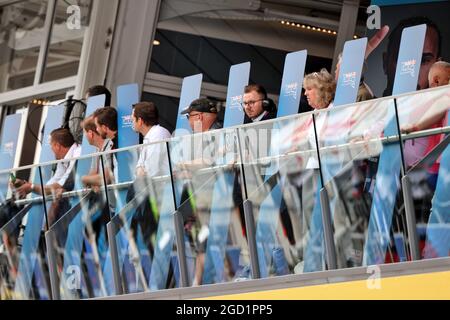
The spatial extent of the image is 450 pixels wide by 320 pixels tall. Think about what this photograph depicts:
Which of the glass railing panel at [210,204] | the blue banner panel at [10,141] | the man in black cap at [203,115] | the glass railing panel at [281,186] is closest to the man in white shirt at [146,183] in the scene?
the glass railing panel at [210,204]

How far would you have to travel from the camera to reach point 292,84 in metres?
11.5

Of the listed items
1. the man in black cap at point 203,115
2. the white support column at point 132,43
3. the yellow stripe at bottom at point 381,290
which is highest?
the white support column at point 132,43

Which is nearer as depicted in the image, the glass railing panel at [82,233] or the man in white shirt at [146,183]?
the man in white shirt at [146,183]

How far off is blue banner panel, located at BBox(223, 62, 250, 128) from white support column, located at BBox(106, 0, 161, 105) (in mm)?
5093

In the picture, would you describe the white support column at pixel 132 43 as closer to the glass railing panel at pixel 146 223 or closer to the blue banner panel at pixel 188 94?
the blue banner panel at pixel 188 94

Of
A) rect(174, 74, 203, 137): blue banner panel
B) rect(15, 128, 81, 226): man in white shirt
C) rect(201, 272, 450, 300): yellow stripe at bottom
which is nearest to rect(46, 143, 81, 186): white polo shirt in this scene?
rect(15, 128, 81, 226): man in white shirt

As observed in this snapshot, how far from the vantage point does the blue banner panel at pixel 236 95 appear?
12.0m

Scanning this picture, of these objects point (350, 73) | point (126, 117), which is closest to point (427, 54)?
point (126, 117)

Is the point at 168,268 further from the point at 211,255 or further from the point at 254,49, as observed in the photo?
the point at 254,49

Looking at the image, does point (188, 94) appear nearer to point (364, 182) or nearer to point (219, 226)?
point (219, 226)

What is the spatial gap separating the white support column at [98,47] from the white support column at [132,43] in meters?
0.08

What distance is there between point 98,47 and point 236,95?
5.47 meters

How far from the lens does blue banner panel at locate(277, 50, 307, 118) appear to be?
11.4 m
